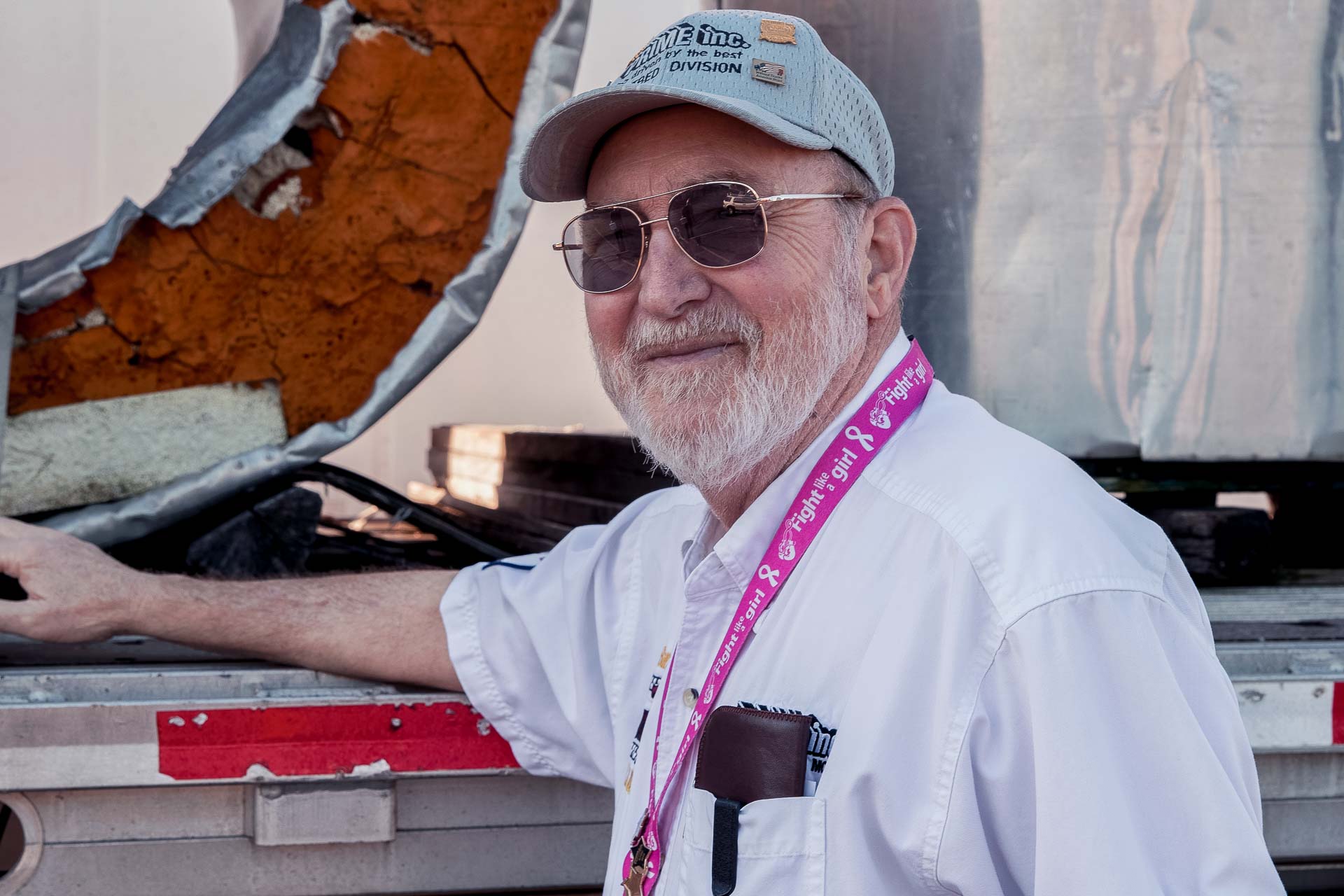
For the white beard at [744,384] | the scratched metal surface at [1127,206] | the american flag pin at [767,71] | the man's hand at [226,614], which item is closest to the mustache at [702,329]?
the white beard at [744,384]

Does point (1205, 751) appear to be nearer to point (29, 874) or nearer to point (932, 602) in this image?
point (932, 602)

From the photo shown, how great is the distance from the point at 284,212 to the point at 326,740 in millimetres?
923

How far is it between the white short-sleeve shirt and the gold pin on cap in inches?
12.8

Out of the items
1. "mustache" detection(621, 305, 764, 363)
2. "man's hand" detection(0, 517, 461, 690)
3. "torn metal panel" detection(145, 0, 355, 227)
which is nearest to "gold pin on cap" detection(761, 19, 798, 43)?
"mustache" detection(621, 305, 764, 363)

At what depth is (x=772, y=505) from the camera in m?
1.25

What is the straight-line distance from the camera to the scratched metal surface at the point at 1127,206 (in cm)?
187

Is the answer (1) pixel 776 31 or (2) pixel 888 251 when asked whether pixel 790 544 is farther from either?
(1) pixel 776 31

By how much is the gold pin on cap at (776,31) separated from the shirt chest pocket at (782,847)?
27.8 inches

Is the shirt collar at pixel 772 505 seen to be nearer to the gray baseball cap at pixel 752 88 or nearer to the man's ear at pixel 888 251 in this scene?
the man's ear at pixel 888 251

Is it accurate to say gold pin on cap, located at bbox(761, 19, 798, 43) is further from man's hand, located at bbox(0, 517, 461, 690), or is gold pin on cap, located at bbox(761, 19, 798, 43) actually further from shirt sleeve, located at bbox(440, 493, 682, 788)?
man's hand, located at bbox(0, 517, 461, 690)

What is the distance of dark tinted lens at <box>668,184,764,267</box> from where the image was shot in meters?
1.24

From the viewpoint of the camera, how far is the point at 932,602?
1.03 m

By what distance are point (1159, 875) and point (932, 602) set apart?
0.25 meters

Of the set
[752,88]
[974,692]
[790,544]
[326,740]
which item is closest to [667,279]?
[752,88]
